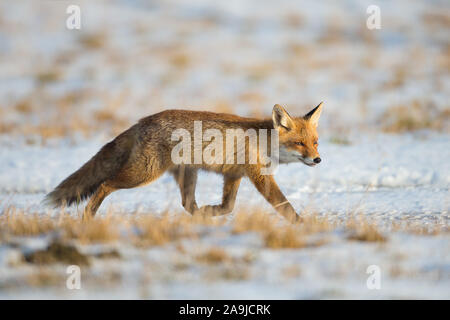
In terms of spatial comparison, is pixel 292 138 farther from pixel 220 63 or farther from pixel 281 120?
pixel 220 63

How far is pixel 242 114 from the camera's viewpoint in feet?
48.5

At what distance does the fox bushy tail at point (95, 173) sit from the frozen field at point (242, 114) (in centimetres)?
44

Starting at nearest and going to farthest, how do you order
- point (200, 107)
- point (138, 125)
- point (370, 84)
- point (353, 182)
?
point (138, 125) < point (353, 182) < point (200, 107) < point (370, 84)

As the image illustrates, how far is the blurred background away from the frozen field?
0.10m

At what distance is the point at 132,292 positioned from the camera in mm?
3977

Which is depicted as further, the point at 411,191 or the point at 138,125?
the point at 411,191

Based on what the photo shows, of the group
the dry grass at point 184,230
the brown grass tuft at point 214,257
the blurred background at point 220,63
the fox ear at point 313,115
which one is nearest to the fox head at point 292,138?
the fox ear at point 313,115

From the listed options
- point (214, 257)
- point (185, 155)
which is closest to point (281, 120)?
point (185, 155)

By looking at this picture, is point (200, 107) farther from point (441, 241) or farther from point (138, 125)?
point (441, 241)

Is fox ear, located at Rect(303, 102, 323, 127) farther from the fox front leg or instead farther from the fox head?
the fox front leg

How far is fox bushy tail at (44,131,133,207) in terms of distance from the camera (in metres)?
6.81

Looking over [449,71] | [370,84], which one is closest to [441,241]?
[370,84]
